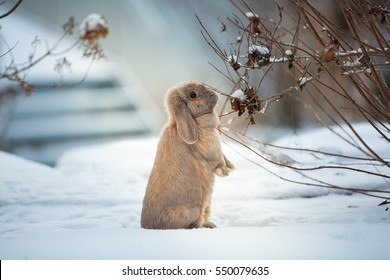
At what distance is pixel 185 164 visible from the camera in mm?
3684

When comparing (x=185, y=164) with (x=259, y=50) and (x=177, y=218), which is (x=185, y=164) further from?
(x=259, y=50)

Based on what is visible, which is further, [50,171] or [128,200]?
[50,171]

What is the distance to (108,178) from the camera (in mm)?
6141

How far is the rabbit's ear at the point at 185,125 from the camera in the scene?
12.0 feet

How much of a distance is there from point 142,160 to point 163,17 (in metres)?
7.46

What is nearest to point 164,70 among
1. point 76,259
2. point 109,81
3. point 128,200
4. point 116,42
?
point 116,42

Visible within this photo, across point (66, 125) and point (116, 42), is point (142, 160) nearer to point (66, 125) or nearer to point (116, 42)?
point (66, 125)

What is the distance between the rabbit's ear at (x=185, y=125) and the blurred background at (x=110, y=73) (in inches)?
177

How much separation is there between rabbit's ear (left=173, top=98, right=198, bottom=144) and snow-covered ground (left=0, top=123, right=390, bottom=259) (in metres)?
0.28

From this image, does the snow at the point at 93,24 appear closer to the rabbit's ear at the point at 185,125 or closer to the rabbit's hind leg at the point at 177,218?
the rabbit's ear at the point at 185,125

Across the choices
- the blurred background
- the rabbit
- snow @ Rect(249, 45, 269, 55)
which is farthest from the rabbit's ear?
the blurred background

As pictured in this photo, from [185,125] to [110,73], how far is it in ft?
23.8

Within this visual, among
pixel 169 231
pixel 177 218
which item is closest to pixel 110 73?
pixel 177 218

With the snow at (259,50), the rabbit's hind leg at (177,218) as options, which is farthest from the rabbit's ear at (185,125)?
the snow at (259,50)
